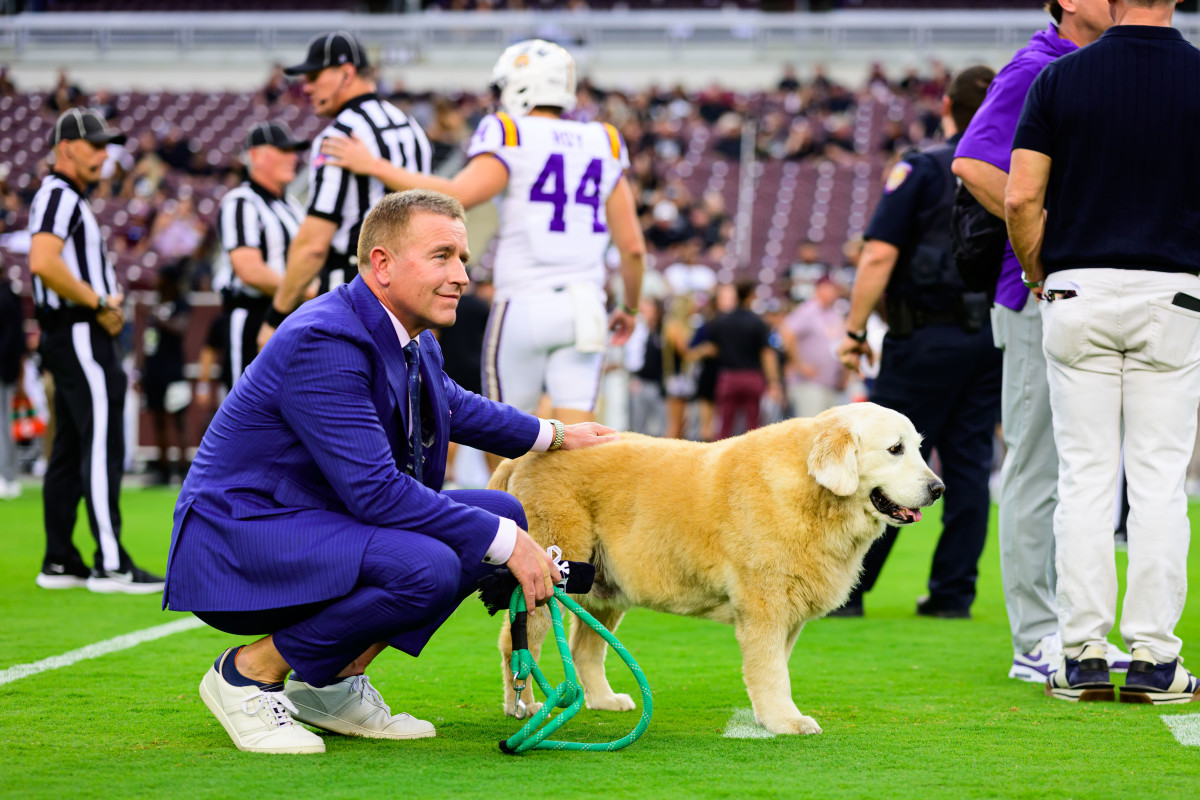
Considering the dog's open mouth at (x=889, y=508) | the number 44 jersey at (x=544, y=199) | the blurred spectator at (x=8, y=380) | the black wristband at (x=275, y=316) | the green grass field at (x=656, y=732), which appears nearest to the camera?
the green grass field at (x=656, y=732)

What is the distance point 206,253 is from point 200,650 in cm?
1354

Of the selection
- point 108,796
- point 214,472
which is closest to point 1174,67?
point 214,472

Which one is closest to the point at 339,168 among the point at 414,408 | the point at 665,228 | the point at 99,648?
the point at 99,648

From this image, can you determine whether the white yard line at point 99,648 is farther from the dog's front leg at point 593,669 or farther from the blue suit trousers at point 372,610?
the dog's front leg at point 593,669

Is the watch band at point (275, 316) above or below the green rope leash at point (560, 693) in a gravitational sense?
above

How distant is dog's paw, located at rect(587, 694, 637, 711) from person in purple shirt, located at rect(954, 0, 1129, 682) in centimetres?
143

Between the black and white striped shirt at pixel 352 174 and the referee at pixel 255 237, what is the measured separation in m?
1.04

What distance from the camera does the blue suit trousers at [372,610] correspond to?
3.16 m

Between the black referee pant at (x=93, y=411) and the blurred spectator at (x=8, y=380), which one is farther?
the blurred spectator at (x=8, y=380)

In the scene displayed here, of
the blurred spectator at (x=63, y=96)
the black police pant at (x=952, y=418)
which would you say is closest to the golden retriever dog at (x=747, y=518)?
the black police pant at (x=952, y=418)

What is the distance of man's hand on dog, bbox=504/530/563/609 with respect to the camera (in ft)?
10.6

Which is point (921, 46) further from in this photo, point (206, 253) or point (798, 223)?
point (206, 253)

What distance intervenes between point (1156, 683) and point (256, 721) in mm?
2654

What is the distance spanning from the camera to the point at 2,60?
3122cm
